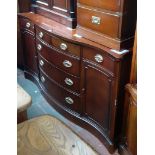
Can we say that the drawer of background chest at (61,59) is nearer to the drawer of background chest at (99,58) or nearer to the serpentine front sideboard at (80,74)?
the serpentine front sideboard at (80,74)

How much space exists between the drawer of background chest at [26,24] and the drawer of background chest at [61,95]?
19.4 inches

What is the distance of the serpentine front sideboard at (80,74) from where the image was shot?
1.59 m

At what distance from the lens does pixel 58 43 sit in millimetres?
1941

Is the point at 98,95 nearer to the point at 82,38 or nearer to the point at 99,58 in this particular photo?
the point at 99,58

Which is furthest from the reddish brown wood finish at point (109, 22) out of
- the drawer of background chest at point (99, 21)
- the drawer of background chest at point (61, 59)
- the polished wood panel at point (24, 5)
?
the polished wood panel at point (24, 5)

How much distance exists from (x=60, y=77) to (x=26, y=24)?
79cm

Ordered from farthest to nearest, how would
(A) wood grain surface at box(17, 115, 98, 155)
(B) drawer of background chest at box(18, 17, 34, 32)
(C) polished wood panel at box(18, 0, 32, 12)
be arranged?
(C) polished wood panel at box(18, 0, 32, 12)
(B) drawer of background chest at box(18, 17, 34, 32)
(A) wood grain surface at box(17, 115, 98, 155)

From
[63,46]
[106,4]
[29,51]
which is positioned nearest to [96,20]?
[106,4]

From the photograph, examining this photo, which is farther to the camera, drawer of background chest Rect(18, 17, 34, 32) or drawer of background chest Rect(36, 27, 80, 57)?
drawer of background chest Rect(18, 17, 34, 32)

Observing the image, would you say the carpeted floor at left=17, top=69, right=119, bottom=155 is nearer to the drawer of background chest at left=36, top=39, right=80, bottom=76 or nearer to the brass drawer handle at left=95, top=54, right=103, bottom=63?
the drawer of background chest at left=36, top=39, right=80, bottom=76

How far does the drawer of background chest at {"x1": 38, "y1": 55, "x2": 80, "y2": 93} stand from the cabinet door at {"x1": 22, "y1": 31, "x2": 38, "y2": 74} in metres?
0.24

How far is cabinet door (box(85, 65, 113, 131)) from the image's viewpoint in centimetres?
167

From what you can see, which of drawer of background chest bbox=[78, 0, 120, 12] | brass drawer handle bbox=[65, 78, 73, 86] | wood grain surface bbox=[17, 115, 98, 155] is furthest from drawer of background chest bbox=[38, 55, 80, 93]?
wood grain surface bbox=[17, 115, 98, 155]

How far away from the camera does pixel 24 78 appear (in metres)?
2.95
